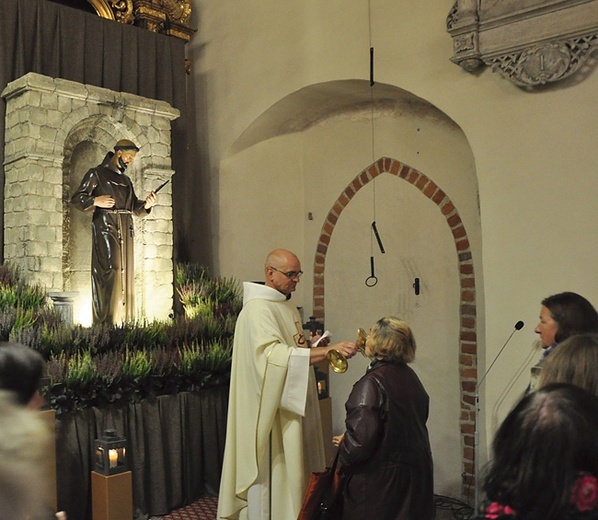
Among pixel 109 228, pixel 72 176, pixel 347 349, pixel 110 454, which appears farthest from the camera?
pixel 72 176

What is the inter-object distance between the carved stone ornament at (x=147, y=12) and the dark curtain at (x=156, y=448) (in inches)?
145

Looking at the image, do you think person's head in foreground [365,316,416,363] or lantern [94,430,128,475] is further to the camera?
lantern [94,430,128,475]

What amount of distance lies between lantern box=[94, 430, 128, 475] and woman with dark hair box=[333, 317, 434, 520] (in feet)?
5.42

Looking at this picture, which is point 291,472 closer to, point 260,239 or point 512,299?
point 512,299

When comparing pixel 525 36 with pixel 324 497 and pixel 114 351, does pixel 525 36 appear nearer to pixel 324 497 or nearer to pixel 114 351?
pixel 324 497

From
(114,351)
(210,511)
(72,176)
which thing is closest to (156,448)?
(210,511)

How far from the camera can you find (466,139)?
17.5ft

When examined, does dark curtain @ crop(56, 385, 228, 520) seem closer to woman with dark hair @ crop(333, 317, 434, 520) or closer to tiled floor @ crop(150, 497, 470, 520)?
tiled floor @ crop(150, 497, 470, 520)

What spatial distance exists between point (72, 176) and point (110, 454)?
9.04 feet

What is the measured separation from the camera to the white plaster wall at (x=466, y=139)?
4.26 m

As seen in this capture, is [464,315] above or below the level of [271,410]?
above

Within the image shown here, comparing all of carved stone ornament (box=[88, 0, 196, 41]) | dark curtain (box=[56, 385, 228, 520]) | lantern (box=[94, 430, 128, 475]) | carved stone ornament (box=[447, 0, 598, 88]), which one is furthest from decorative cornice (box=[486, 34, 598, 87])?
carved stone ornament (box=[88, 0, 196, 41])

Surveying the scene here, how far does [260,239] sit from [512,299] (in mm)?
2829

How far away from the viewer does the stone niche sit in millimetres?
5414
